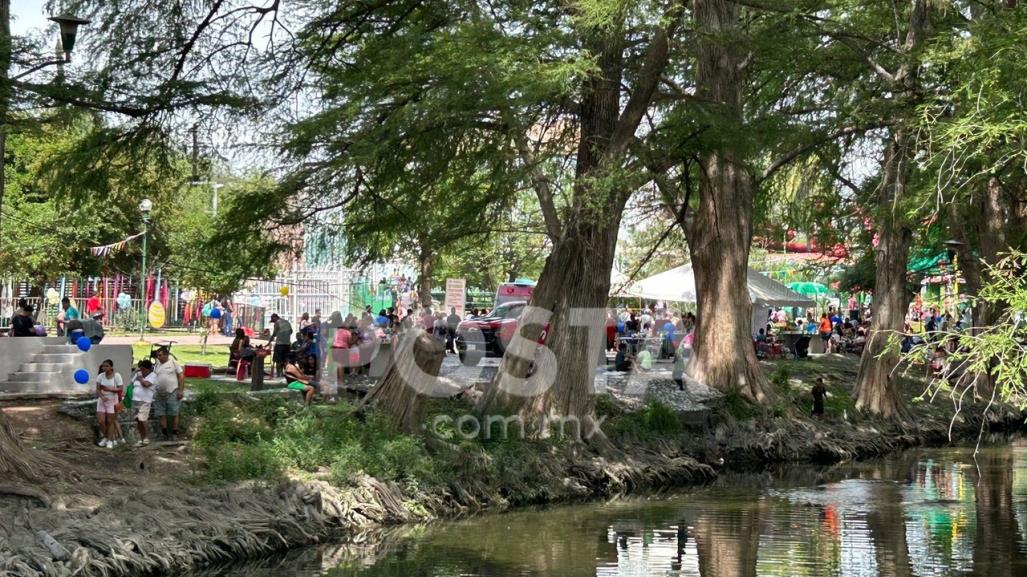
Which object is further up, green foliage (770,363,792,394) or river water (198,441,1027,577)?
green foliage (770,363,792,394)

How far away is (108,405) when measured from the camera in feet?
55.5

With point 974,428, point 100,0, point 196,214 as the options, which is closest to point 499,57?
point 100,0

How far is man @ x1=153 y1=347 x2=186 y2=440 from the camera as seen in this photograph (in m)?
17.4

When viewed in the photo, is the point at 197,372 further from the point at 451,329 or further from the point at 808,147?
the point at 808,147

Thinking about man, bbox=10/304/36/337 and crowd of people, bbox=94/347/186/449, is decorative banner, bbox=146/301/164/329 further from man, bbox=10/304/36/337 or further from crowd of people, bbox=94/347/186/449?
crowd of people, bbox=94/347/186/449

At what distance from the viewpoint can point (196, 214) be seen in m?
40.5

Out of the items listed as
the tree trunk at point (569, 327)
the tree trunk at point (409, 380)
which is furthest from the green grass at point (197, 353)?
the tree trunk at point (569, 327)

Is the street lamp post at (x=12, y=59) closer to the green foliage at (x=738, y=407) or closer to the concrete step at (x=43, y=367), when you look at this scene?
the concrete step at (x=43, y=367)

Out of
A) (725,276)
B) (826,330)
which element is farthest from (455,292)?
(826,330)

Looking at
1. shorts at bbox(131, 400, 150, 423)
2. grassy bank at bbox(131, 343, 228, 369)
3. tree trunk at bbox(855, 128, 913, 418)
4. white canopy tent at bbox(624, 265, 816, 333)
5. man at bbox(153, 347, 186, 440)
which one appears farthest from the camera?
white canopy tent at bbox(624, 265, 816, 333)

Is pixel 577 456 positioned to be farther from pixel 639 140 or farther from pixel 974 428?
pixel 974 428

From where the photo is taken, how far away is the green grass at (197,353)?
28.5 m

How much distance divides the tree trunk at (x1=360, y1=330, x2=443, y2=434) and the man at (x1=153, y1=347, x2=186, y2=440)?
269 cm

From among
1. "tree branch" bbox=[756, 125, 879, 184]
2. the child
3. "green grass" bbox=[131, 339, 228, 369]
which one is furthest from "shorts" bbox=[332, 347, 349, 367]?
"tree branch" bbox=[756, 125, 879, 184]
